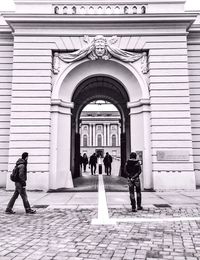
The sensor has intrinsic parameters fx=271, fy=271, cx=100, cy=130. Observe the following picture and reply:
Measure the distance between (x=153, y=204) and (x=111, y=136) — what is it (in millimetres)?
75390

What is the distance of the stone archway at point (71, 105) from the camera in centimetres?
1355

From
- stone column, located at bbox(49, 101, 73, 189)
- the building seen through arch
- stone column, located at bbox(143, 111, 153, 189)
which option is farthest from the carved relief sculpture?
the building seen through arch

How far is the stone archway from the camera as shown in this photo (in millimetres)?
13547

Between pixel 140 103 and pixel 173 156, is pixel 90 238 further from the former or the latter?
pixel 140 103

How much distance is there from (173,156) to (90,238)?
852 centimetres

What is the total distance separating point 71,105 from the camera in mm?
14609

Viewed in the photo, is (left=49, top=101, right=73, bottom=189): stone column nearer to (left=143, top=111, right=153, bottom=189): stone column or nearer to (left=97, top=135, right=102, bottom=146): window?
(left=143, top=111, right=153, bottom=189): stone column

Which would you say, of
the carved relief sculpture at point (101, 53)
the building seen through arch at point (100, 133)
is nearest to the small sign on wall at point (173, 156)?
the carved relief sculpture at point (101, 53)

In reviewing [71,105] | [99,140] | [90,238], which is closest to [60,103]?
[71,105]

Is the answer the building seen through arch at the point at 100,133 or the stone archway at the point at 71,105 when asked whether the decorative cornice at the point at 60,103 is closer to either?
the stone archway at the point at 71,105

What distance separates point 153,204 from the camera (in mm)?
9195

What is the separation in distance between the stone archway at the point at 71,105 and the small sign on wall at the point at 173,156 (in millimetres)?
667

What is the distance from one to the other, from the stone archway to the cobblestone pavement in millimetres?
6069

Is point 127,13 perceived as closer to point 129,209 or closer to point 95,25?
point 95,25
